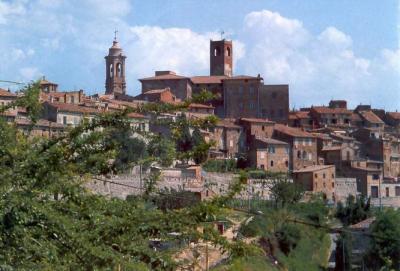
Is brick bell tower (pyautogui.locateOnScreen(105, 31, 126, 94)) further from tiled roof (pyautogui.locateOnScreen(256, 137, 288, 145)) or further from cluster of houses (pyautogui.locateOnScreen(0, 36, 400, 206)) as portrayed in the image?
tiled roof (pyautogui.locateOnScreen(256, 137, 288, 145))

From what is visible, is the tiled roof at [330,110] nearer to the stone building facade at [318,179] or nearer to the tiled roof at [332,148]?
the tiled roof at [332,148]

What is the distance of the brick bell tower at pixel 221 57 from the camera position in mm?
69062

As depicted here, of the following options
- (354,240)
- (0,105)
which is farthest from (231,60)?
(0,105)

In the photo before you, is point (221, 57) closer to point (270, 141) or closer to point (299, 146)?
point (299, 146)

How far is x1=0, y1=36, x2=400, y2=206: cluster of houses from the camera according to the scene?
44719 mm

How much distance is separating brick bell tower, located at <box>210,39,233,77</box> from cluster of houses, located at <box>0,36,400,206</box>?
333 inches

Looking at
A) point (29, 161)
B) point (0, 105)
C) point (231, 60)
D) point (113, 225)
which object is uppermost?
point (231, 60)

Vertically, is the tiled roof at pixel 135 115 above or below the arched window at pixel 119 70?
below

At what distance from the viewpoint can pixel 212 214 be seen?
3.56m

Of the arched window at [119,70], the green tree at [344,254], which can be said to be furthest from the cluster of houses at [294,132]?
the green tree at [344,254]

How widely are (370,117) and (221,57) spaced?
14.5 meters

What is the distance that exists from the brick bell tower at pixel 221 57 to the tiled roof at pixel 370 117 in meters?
12.6

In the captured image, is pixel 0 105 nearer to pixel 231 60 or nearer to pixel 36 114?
pixel 36 114

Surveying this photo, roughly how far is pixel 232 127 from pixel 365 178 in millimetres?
7626
